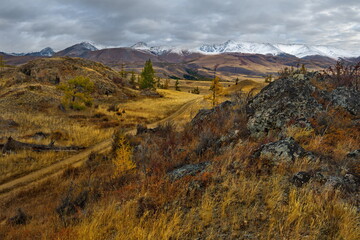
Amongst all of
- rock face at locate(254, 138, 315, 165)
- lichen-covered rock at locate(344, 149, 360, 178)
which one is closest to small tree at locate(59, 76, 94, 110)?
rock face at locate(254, 138, 315, 165)

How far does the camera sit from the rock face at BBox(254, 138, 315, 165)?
5480mm

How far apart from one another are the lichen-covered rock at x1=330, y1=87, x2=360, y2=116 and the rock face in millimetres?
5423

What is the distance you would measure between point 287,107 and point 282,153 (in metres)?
4.34

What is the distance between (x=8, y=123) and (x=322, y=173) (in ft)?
78.6

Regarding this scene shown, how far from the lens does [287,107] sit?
9.14 meters

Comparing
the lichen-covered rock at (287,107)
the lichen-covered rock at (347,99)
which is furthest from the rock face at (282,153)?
the lichen-covered rock at (347,99)

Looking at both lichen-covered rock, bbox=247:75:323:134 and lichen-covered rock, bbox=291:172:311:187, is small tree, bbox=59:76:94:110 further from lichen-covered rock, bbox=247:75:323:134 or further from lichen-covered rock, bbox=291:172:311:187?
lichen-covered rock, bbox=291:172:311:187

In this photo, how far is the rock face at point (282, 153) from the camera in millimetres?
5480

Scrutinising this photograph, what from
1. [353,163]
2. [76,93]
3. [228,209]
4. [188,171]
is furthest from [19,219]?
[76,93]

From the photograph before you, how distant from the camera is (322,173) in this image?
4.73 meters

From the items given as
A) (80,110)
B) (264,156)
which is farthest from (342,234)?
(80,110)

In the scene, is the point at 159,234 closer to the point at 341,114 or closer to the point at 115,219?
the point at 115,219

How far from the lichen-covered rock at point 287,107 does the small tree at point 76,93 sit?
27.1 m

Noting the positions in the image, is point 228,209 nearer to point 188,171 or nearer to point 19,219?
point 188,171
